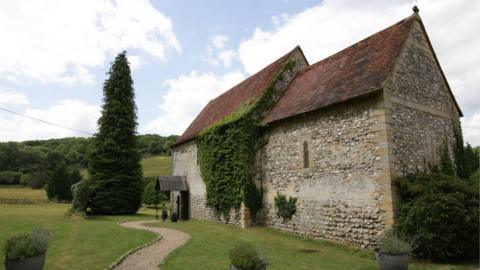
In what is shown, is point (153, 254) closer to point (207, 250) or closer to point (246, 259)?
point (207, 250)

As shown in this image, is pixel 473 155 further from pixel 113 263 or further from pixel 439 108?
pixel 113 263

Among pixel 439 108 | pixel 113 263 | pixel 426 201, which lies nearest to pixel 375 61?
pixel 439 108

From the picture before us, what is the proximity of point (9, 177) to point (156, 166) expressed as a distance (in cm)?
2829

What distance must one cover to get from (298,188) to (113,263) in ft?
28.4

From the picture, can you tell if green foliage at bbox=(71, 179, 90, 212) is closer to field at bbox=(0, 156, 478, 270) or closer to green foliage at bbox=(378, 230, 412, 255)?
field at bbox=(0, 156, 478, 270)

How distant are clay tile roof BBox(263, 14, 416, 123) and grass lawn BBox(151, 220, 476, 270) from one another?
224 inches

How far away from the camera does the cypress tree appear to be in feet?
92.1

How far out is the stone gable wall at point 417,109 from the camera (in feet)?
39.0

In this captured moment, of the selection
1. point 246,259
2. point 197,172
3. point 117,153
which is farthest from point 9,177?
point 246,259

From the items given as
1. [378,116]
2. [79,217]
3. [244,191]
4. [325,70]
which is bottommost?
[79,217]

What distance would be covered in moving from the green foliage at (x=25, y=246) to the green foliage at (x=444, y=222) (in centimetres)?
1024

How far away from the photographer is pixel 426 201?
10.1 metres

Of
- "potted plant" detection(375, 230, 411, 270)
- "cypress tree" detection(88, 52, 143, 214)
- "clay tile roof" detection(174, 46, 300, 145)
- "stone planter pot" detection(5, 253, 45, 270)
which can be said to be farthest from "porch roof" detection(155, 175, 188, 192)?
"potted plant" detection(375, 230, 411, 270)

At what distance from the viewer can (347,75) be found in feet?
47.3
